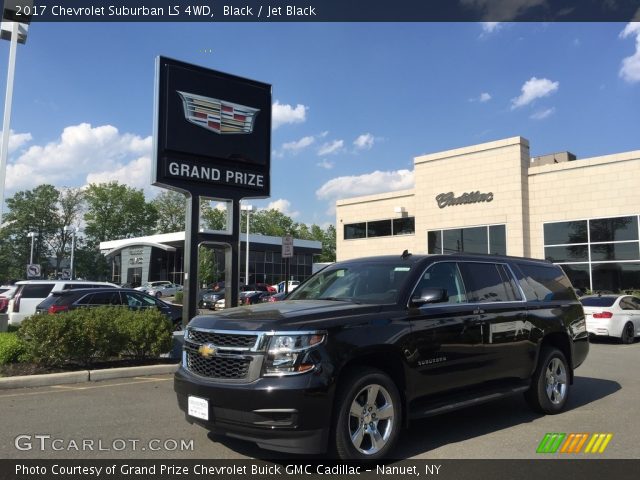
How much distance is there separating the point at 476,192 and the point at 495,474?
2805cm

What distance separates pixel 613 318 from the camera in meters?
14.9

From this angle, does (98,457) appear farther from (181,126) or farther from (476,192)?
(476,192)

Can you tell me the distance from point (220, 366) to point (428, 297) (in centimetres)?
200

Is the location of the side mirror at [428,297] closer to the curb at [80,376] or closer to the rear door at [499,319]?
the rear door at [499,319]

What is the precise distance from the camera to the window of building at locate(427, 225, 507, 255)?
3022 cm

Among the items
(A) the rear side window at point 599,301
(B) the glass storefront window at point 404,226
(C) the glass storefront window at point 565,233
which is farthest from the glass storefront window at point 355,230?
(A) the rear side window at point 599,301

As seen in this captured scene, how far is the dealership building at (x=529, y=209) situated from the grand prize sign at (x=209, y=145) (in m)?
18.9

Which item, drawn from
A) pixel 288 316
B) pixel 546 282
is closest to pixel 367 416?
pixel 288 316

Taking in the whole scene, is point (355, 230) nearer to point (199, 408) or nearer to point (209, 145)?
point (209, 145)

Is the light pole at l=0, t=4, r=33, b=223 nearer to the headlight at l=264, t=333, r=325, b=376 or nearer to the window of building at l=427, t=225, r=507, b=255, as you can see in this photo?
the headlight at l=264, t=333, r=325, b=376

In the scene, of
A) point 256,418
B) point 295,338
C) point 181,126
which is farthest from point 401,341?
point 181,126

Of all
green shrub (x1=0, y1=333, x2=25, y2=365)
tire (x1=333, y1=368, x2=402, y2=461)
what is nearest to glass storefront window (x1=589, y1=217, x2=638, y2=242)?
tire (x1=333, y1=368, x2=402, y2=461)

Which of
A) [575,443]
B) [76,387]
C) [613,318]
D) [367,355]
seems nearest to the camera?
[367,355]

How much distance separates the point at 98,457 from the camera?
497 cm
